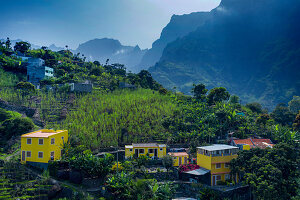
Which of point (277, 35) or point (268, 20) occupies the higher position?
point (268, 20)

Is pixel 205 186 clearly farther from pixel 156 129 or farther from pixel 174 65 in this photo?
pixel 174 65

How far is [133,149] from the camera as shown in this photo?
81.4ft

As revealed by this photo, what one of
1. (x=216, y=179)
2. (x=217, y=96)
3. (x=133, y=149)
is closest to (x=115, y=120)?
(x=133, y=149)

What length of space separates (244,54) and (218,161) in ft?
447

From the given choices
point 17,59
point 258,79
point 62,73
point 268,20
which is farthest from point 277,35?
point 17,59

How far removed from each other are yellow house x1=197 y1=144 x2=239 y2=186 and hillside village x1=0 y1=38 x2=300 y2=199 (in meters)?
0.09

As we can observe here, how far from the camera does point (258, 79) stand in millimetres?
118688

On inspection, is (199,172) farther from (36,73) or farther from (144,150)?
(36,73)

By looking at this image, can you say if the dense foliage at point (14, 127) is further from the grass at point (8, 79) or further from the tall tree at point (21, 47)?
the tall tree at point (21, 47)

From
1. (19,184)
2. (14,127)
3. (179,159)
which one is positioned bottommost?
(19,184)

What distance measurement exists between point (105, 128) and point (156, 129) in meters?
7.23

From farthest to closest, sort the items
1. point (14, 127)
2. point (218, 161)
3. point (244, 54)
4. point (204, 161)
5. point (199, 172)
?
point (244, 54), point (14, 127), point (204, 161), point (218, 161), point (199, 172)

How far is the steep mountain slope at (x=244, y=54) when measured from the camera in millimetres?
110312

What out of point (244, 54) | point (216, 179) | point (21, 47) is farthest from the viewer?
point (244, 54)
